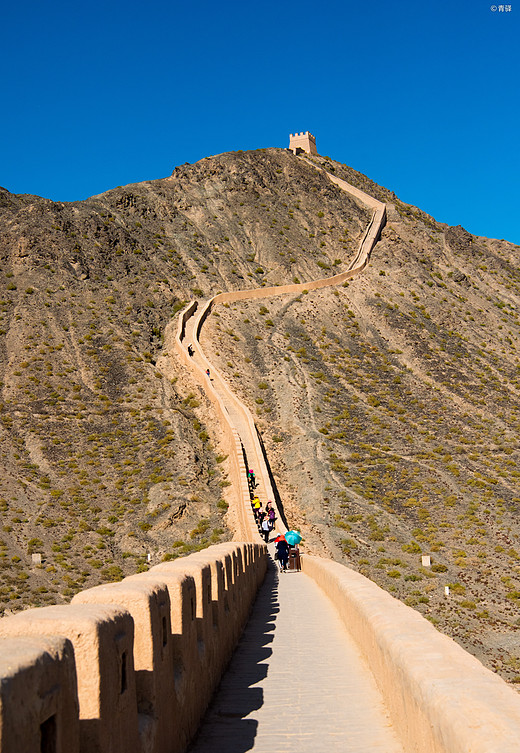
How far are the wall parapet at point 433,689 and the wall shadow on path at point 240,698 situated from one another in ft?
3.91

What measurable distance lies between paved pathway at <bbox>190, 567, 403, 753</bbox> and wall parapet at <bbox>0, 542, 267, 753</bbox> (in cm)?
37

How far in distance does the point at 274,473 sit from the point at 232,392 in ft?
22.5

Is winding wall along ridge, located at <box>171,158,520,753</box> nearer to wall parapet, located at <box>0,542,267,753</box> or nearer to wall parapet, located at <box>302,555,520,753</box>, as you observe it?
wall parapet, located at <box>302,555,520,753</box>

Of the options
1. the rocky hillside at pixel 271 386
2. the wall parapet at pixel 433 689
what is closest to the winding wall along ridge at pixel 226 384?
the rocky hillside at pixel 271 386

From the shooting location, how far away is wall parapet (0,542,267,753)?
285 cm

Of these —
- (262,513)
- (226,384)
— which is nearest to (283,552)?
(262,513)

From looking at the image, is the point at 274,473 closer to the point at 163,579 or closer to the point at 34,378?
the point at 34,378

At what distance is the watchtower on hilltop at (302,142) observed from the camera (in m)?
83.1

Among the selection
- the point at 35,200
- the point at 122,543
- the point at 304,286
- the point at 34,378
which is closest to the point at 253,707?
the point at 122,543

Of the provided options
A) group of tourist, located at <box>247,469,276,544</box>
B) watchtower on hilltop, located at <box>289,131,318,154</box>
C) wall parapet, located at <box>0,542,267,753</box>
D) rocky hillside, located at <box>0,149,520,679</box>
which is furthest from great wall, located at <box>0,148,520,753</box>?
watchtower on hilltop, located at <box>289,131,318,154</box>

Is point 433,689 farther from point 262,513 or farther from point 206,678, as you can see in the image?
point 262,513

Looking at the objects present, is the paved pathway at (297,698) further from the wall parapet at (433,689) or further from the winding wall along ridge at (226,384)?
the winding wall along ridge at (226,384)

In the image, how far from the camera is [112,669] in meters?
3.84

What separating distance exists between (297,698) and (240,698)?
0.55m
